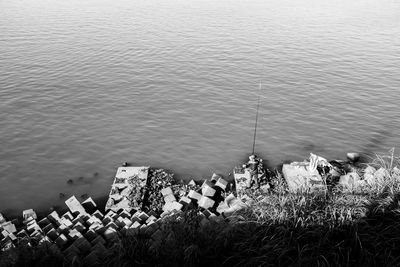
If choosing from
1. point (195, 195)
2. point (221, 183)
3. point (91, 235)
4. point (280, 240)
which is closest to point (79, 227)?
point (91, 235)

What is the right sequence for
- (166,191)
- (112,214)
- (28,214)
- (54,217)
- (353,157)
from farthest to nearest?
(353,157) → (166,191) → (28,214) → (112,214) → (54,217)

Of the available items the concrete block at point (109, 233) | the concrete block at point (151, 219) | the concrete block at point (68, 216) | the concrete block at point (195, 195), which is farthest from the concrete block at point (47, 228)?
the concrete block at point (195, 195)

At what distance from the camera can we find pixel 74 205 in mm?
11477

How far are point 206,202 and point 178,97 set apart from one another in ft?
36.7

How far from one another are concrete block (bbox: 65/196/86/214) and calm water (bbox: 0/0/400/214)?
1.12m

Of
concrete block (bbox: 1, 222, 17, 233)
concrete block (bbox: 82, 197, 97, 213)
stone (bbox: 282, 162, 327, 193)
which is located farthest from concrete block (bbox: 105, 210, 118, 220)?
stone (bbox: 282, 162, 327, 193)

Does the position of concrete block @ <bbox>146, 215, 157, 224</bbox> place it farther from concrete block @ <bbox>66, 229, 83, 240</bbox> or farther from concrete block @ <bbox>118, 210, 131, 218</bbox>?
concrete block @ <bbox>66, 229, 83, 240</bbox>

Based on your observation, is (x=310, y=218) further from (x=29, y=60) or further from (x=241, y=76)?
(x=29, y=60)

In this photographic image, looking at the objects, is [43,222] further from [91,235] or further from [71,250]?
[71,250]

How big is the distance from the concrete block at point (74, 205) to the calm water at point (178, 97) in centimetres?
112

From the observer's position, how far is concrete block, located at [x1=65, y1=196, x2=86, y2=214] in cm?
1133

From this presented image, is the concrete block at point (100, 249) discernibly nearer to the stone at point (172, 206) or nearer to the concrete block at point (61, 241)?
the concrete block at point (61, 241)

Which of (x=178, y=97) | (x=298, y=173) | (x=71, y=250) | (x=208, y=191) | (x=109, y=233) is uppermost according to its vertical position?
(x=178, y=97)

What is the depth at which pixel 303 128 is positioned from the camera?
57.8ft
